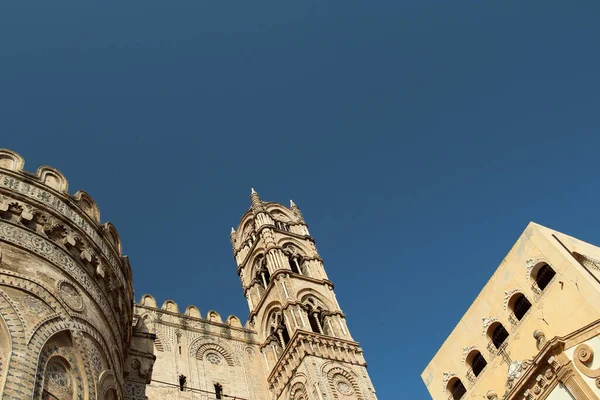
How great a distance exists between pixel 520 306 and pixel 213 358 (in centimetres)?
1327

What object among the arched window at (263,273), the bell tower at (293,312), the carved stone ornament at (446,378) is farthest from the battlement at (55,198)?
the arched window at (263,273)

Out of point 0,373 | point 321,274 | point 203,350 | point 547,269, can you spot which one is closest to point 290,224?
point 321,274

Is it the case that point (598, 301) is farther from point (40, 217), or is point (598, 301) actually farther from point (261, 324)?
point (261, 324)

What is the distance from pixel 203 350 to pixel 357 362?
6.17 m

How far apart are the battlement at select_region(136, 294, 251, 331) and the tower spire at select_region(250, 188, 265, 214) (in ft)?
23.0

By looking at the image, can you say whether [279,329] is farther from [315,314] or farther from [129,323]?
[129,323]

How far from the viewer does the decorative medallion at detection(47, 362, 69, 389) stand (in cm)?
1021

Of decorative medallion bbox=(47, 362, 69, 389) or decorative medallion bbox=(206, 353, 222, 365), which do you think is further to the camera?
decorative medallion bbox=(206, 353, 222, 365)

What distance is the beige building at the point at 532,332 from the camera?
41.1 feet

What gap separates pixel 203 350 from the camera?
24203 millimetres

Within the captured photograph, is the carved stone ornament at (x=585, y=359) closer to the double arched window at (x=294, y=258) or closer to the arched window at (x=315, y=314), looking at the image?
the arched window at (x=315, y=314)

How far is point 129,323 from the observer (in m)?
15.2

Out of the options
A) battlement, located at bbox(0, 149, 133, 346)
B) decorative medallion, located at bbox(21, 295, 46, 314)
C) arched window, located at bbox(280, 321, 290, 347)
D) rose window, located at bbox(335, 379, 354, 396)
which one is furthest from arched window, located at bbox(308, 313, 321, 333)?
decorative medallion, located at bbox(21, 295, 46, 314)

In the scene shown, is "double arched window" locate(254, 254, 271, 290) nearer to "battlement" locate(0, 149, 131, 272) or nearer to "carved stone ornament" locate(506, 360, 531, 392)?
"battlement" locate(0, 149, 131, 272)
